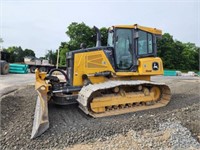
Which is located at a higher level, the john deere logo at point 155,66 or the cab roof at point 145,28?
the cab roof at point 145,28

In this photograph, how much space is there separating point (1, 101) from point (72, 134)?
3.36m

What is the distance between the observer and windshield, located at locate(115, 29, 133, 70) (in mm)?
7410

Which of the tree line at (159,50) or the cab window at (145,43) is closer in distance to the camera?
the cab window at (145,43)

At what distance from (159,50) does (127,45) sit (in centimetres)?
4347

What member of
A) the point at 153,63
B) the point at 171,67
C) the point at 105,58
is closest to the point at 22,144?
the point at 105,58

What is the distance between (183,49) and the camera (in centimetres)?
5788

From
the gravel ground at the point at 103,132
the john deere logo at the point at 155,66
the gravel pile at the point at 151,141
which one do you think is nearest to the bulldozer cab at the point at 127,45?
the john deere logo at the point at 155,66

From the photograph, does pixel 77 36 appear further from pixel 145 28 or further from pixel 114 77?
pixel 114 77

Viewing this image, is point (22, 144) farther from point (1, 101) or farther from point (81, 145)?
point (1, 101)

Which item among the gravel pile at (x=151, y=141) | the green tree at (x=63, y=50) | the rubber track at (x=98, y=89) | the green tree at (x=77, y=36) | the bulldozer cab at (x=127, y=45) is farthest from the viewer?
the green tree at (x=77, y=36)

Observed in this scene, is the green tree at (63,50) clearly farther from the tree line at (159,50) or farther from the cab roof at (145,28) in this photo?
the cab roof at (145,28)

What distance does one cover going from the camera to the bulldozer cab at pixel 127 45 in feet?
24.3

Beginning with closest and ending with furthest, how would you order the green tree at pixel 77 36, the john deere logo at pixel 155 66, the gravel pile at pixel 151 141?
the gravel pile at pixel 151 141, the john deere logo at pixel 155 66, the green tree at pixel 77 36

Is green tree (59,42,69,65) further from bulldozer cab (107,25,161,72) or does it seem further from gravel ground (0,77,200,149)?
gravel ground (0,77,200,149)
